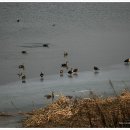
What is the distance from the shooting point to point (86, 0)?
10.6ft

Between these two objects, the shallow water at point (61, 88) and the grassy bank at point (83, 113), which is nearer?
the grassy bank at point (83, 113)

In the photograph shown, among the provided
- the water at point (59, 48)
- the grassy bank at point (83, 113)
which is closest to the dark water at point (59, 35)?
the water at point (59, 48)

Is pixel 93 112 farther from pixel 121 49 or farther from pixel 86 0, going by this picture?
pixel 86 0

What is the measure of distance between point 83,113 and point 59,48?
687mm

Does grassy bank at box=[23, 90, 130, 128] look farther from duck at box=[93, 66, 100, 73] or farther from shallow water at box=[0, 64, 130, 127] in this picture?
duck at box=[93, 66, 100, 73]

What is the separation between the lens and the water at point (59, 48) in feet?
10.2

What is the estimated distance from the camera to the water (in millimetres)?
3105

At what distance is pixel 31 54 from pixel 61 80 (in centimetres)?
38

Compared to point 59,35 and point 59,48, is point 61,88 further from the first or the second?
point 59,35

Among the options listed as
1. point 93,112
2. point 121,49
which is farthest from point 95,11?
point 93,112

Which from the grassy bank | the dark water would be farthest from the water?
the grassy bank

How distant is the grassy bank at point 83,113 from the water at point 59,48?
0.13 m

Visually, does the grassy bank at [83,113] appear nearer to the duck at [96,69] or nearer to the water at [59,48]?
the water at [59,48]

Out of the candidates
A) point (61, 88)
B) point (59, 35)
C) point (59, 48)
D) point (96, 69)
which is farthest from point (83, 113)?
point (59, 35)
